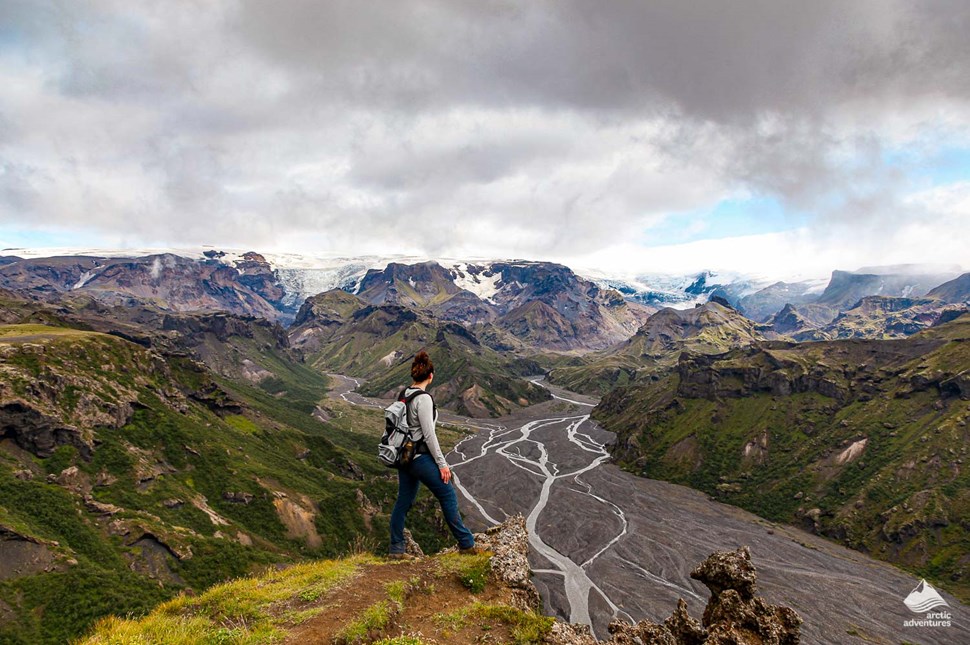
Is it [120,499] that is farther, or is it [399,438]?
[120,499]

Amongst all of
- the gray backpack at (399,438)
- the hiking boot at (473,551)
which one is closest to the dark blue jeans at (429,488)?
the hiking boot at (473,551)

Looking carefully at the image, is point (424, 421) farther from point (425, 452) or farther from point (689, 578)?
point (689, 578)

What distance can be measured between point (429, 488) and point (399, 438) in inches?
89.8

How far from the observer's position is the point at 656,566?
158 meters

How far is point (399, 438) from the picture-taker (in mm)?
16953

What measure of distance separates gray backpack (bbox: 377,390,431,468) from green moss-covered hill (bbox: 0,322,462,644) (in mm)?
105582

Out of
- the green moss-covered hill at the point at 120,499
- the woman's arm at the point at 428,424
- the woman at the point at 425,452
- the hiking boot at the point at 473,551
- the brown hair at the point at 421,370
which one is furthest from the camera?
the green moss-covered hill at the point at 120,499

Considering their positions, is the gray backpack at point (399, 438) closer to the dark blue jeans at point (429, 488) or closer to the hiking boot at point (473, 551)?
the dark blue jeans at point (429, 488)

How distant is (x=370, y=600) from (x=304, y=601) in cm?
238

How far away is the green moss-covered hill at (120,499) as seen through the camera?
9156cm

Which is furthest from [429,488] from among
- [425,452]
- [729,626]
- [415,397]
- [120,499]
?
[120,499]

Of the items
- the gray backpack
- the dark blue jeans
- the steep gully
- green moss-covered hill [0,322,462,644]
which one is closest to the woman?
the dark blue jeans

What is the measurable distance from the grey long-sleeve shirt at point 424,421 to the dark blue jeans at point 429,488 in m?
0.49

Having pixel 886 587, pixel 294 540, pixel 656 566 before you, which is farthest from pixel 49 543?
pixel 886 587
